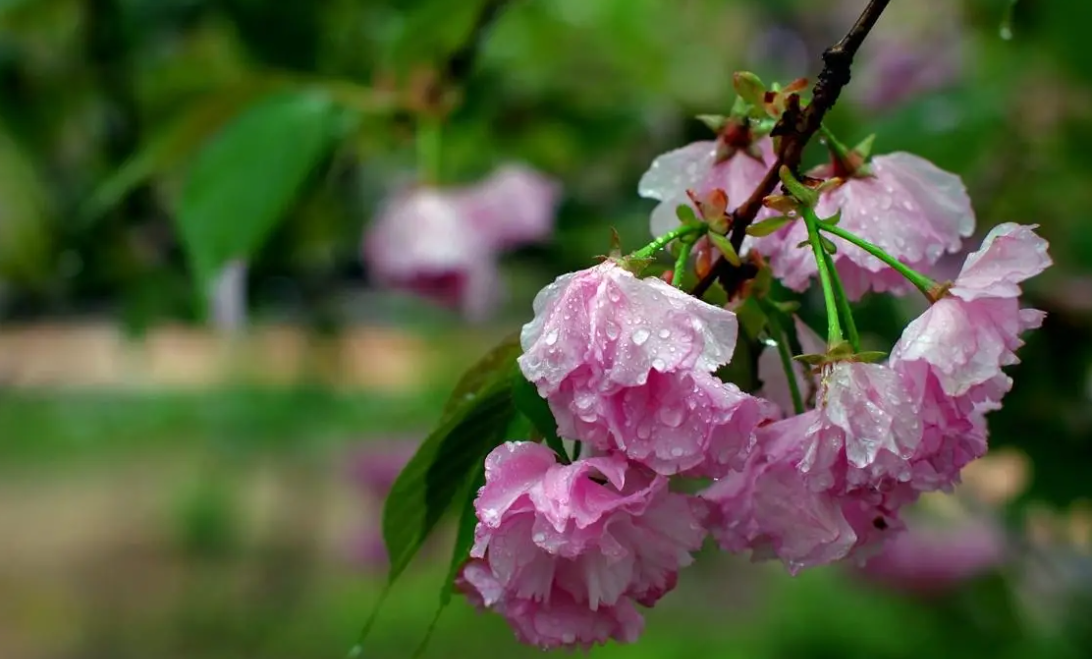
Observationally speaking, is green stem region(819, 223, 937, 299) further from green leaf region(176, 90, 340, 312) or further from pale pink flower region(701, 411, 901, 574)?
green leaf region(176, 90, 340, 312)

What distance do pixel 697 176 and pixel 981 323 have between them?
0.10 meters

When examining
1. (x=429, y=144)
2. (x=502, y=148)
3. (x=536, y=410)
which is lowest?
(x=502, y=148)

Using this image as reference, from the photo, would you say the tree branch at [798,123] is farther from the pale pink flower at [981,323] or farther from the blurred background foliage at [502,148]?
the blurred background foliage at [502,148]

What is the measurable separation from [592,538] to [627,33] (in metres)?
1.15

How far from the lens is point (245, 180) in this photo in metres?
0.61

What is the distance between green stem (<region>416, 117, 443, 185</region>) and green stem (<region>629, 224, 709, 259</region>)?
0.49m

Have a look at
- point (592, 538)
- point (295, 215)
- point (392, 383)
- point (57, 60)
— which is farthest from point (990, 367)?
point (392, 383)

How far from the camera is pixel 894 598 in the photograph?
1.90 metres

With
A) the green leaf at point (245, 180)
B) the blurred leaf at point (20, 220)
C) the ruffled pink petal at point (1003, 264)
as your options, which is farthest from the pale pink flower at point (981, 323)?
the blurred leaf at point (20, 220)

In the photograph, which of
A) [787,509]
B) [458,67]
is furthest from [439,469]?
[458,67]

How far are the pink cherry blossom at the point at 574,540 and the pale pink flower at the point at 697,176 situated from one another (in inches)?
3.8

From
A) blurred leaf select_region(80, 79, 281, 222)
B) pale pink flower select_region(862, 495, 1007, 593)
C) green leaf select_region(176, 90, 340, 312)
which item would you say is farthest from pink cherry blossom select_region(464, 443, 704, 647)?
pale pink flower select_region(862, 495, 1007, 593)

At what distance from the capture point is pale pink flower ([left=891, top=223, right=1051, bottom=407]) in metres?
0.29

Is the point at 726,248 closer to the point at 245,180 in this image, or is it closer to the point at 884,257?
the point at 884,257
